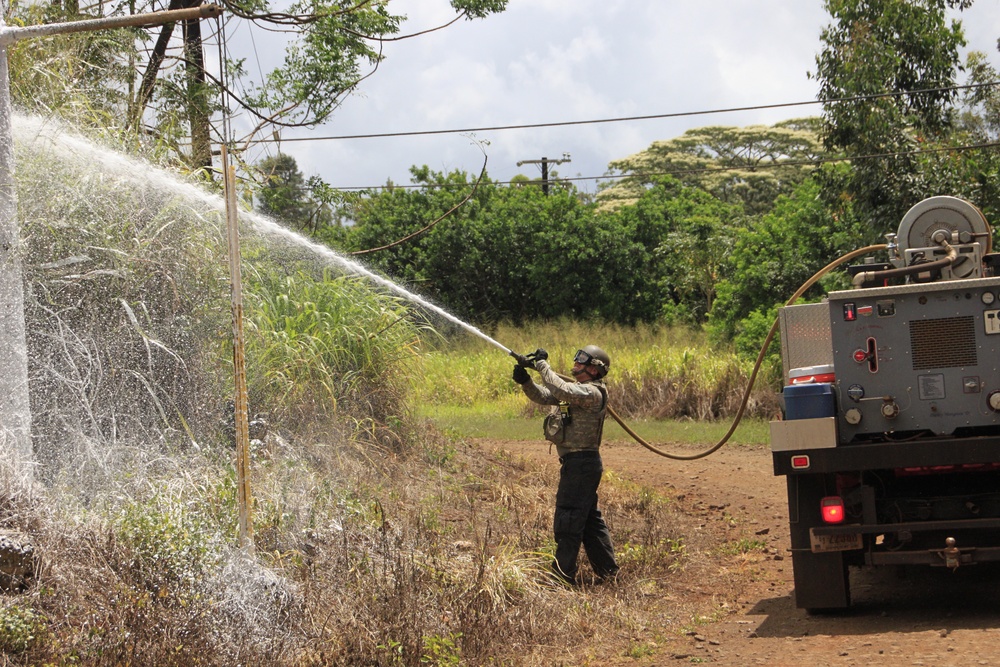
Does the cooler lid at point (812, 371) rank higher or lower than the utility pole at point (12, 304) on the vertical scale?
lower

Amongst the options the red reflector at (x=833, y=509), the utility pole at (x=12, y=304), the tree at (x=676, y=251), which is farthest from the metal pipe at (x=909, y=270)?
the tree at (x=676, y=251)

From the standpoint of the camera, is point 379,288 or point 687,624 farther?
point 379,288

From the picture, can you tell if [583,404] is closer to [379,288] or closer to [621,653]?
[621,653]

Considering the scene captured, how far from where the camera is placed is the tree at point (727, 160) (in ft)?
160

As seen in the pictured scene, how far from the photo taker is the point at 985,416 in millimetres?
6480

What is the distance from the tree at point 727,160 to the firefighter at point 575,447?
40.2 meters

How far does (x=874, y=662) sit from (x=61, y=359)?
18.3 ft

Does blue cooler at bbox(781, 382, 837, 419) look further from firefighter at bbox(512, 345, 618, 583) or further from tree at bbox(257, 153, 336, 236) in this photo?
tree at bbox(257, 153, 336, 236)

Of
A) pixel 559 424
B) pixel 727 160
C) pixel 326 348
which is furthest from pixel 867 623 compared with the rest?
pixel 727 160

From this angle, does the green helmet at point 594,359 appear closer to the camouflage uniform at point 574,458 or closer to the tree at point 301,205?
the camouflage uniform at point 574,458

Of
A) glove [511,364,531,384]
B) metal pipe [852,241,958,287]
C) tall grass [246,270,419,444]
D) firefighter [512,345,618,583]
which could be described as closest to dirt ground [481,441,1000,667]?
firefighter [512,345,618,583]

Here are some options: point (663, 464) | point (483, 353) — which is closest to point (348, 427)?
point (663, 464)

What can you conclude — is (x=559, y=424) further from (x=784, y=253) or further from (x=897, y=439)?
(x=784, y=253)

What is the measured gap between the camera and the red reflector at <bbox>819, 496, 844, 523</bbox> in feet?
21.7
